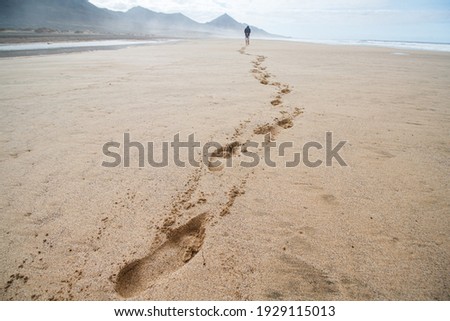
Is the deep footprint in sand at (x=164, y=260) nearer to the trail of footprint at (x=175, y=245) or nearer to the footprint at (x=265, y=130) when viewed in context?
the trail of footprint at (x=175, y=245)

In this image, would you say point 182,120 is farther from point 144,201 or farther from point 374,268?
point 374,268

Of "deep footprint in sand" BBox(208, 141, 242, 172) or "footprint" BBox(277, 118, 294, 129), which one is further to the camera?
"footprint" BBox(277, 118, 294, 129)

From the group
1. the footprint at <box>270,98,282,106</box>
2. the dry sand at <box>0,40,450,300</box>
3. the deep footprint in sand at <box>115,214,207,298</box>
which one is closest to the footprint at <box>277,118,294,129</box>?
the dry sand at <box>0,40,450,300</box>

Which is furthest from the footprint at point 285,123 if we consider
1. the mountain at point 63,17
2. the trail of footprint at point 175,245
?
the mountain at point 63,17

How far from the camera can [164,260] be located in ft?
5.49

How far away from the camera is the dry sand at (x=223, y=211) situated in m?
1.52

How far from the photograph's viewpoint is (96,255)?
5.50 feet

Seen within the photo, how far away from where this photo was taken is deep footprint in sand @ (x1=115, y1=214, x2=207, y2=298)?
1527 mm

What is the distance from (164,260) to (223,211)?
0.57m

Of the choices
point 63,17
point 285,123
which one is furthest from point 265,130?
point 63,17

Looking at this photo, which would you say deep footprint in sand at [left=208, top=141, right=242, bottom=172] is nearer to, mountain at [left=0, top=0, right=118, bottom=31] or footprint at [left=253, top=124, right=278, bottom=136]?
footprint at [left=253, top=124, right=278, bottom=136]
